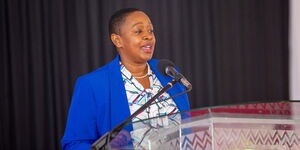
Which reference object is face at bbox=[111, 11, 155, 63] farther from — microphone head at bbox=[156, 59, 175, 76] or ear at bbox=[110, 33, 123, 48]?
microphone head at bbox=[156, 59, 175, 76]

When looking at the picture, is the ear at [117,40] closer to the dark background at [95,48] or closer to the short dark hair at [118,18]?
the short dark hair at [118,18]

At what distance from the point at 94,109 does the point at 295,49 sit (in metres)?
3.59

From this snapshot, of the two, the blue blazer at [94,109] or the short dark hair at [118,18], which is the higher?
the short dark hair at [118,18]

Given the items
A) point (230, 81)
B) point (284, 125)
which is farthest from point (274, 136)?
point (230, 81)

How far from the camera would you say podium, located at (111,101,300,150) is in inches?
44.0

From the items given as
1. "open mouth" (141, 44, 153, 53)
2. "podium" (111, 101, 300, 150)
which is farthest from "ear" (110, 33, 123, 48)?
"podium" (111, 101, 300, 150)

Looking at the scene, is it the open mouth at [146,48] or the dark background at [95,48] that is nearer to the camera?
the open mouth at [146,48]

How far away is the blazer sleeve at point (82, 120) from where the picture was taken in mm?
1528

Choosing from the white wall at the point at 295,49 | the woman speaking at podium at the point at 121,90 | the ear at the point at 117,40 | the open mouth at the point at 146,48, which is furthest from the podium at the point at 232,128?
the white wall at the point at 295,49

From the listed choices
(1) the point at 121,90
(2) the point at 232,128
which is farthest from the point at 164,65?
(2) the point at 232,128

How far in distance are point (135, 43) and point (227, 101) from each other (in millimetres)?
2910

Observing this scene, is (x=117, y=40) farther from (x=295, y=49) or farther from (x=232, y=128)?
(x=295, y=49)

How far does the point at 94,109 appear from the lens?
5.23 ft

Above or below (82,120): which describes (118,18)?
above
